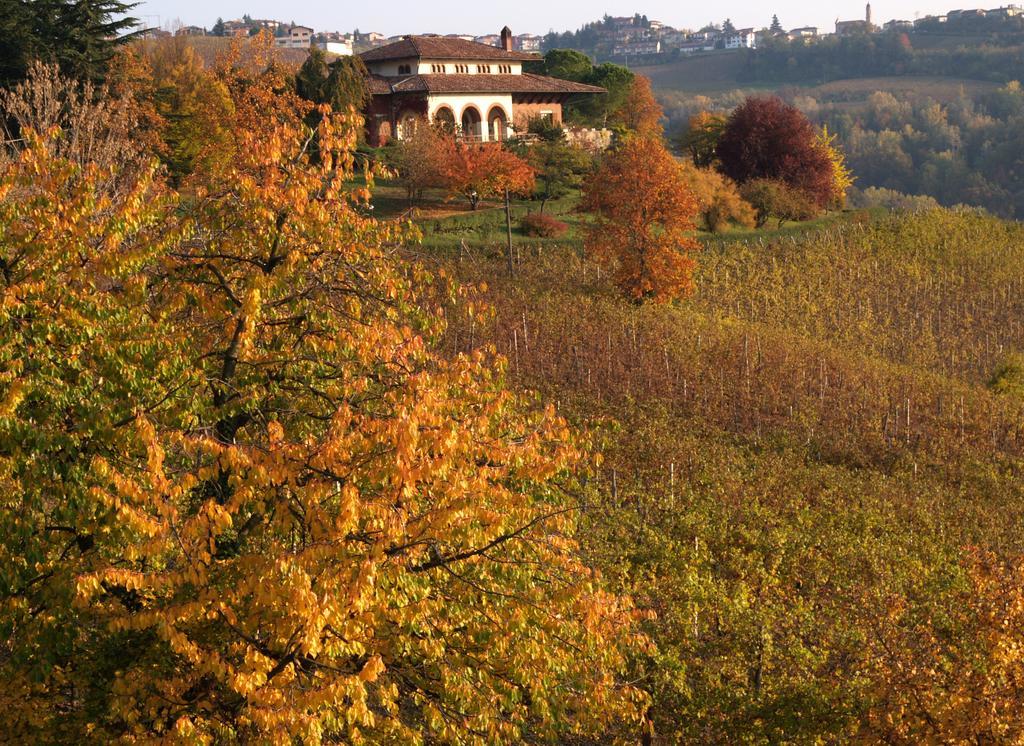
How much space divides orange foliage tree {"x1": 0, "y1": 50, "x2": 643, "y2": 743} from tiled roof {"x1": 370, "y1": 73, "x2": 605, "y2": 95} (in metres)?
47.6

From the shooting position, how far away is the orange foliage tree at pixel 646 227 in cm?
3841

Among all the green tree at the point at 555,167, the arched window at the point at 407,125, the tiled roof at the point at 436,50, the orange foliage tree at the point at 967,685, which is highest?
the tiled roof at the point at 436,50

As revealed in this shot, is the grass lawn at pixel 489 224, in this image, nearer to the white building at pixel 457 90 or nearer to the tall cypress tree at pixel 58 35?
the white building at pixel 457 90

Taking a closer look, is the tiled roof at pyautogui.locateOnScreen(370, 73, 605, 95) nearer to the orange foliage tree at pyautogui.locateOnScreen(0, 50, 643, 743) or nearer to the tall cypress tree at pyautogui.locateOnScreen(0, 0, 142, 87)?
the tall cypress tree at pyautogui.locateOnScreen(0, 0, 142, 87)

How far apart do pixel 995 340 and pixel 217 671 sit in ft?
130

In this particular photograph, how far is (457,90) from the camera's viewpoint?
59781 mm

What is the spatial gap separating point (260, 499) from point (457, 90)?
52.5 m

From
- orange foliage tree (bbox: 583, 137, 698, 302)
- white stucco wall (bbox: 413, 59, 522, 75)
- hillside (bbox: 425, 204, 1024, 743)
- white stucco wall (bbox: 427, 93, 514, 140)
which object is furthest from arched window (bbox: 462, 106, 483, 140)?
orange foliage tree (bbox: 583, 137, 698, 302)

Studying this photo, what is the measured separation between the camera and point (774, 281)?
44250 mm

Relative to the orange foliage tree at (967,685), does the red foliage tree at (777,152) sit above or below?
above

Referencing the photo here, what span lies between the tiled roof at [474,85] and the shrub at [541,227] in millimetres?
15870

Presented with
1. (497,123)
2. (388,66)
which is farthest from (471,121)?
(388,66)

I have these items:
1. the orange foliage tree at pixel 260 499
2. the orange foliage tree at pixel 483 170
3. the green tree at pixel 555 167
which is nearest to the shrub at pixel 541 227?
the orange foliage tree at pixel 483 170

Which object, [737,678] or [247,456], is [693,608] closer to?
[737,678]
